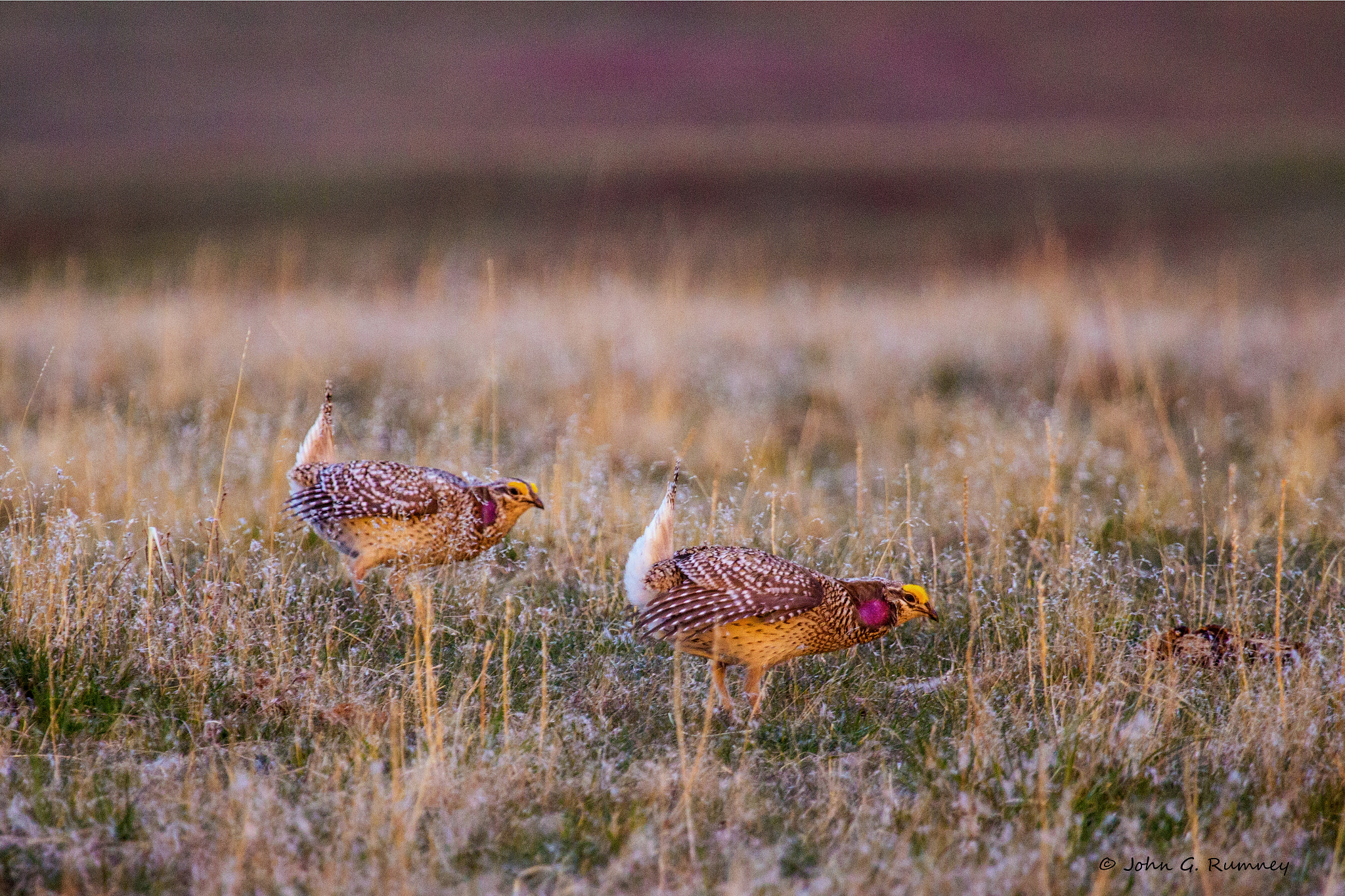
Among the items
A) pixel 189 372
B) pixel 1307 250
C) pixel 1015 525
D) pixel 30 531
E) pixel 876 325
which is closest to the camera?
pixel 30 531

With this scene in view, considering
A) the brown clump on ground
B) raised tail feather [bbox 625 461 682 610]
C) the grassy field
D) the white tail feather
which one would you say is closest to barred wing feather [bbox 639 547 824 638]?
raised tail feather [bbox 625 461 682 610]

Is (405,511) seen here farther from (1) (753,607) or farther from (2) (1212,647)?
(2) (1212,647)

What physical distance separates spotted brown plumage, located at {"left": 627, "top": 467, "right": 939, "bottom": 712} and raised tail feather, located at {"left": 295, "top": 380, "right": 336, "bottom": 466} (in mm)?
1927

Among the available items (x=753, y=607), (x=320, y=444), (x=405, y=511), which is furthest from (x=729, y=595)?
(x=320, y=444)

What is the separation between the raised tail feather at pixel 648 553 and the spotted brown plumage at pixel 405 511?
0.73 m

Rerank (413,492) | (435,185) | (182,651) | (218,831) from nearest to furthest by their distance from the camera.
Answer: (218,831) < (182,651) < (413,492) < (435,185)

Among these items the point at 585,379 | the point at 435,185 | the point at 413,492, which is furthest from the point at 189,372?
the point at 435,185

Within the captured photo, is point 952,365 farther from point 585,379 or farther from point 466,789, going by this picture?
point 466,789

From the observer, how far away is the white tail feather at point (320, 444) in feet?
18.9

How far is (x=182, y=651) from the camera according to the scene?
4.39 metres

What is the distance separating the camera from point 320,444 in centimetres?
578

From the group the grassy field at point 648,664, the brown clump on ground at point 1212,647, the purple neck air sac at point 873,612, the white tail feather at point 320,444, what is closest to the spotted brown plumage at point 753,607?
the purple neck air sac at point 873,612

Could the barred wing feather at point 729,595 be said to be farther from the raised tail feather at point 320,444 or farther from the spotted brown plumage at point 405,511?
the raised tail feather at point 320,444

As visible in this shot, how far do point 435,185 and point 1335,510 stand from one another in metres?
22.4
